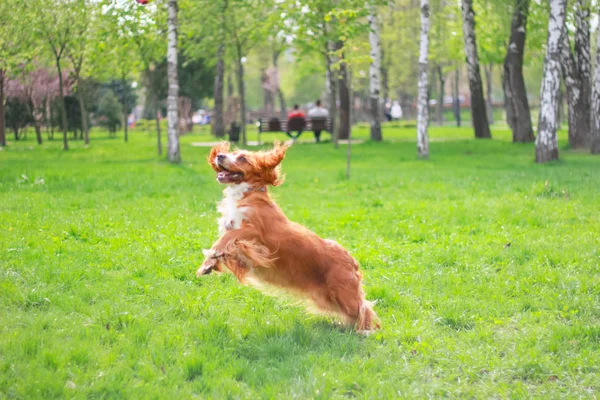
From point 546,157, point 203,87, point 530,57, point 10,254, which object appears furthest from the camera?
point 203,87

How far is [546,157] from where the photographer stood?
58.0 ft

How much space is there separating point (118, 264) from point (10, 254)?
112 cm

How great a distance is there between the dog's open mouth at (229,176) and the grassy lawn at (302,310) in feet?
3.70

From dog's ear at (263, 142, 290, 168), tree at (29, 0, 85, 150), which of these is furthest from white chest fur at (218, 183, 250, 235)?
tree at (29, 0, 85, 150)

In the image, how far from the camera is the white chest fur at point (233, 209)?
517 cm

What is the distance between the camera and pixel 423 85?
18.8m

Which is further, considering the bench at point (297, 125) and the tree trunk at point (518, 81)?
the bench at point (297, 125)

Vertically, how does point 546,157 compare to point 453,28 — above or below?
below

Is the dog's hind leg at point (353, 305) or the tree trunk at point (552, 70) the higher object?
the tree trunk at point (552, 70)

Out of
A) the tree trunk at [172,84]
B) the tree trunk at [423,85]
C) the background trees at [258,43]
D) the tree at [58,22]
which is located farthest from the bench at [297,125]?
the tree trunk at [172,84]

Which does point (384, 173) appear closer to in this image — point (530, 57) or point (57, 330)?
point (57, 330)

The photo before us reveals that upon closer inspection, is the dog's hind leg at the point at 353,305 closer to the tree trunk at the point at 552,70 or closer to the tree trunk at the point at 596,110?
the tree trunk at the point at 552,70

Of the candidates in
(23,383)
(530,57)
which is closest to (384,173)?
(23,383)

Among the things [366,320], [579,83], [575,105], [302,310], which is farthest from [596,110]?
[366,320]
